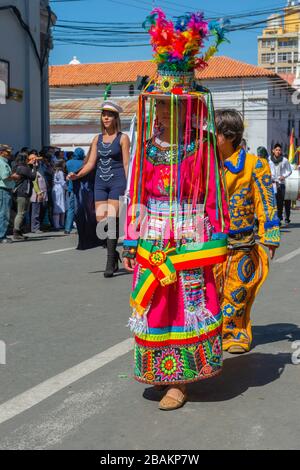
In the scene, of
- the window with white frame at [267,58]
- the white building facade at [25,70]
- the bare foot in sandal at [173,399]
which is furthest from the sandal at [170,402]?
the window with white frame at [267,58]

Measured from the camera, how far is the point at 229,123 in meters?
4.98

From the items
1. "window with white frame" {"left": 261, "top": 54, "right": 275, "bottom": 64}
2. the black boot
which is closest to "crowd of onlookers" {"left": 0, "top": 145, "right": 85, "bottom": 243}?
the black boot

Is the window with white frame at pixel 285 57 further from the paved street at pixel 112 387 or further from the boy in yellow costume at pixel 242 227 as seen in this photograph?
the boy in yellow costume at pixel 242 227

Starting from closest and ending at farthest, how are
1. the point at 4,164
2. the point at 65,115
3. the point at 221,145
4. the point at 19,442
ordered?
the point at 19,442 < the point at 221,145 < the point at 4,164 < the point at 65,115

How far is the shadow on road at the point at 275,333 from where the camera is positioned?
5.63 meters

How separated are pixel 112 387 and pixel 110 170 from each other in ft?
14.4

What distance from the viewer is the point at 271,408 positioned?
4.09m

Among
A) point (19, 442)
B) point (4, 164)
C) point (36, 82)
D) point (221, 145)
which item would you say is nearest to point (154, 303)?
point (19, 442)

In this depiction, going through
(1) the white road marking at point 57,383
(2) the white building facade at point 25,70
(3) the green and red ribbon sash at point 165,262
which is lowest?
(1) the white road marking at point 57,383

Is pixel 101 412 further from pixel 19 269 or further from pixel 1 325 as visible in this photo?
pixel 19 269

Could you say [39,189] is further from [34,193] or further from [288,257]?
[288,257]

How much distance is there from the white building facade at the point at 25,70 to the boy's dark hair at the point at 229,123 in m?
13.1

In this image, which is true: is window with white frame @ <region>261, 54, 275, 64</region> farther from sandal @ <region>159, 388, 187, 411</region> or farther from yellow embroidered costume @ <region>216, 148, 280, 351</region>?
sandal @ <region>159, 388, 187, 411</region>

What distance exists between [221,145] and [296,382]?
5.49 feet
